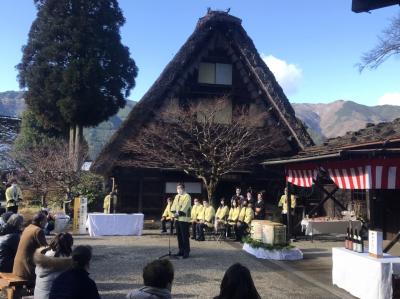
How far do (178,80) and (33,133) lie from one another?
608 inches

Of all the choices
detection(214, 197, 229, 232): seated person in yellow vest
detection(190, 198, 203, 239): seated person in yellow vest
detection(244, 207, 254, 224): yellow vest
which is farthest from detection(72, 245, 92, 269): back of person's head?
detection(214, 197, 229, 232): seated person in yellow vest

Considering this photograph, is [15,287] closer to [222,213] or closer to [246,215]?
[246,215]

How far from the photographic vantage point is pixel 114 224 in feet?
46.4

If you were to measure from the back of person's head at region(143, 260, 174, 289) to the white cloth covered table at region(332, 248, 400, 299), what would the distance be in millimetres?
3975

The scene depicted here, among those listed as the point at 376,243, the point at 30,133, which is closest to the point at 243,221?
Result: the point at 376,243

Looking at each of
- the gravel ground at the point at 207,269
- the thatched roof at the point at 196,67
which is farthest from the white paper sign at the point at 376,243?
the thatched roof at the point at 196,67

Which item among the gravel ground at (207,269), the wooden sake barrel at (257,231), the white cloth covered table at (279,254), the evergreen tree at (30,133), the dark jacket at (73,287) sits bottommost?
the gravel ground at (207,269)

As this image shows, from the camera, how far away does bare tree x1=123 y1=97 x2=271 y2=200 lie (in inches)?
623

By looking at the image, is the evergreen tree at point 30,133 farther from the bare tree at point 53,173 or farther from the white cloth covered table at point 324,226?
the white cloth covered table at point 324,226

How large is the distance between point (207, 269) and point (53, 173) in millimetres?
11571

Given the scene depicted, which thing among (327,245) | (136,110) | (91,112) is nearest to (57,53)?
(91,112)

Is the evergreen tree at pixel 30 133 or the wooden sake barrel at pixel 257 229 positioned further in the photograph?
the evergreen tree at pixel 30 133

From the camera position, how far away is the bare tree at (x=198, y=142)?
15.8 meters

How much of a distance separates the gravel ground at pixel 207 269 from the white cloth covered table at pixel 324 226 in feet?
3.69
